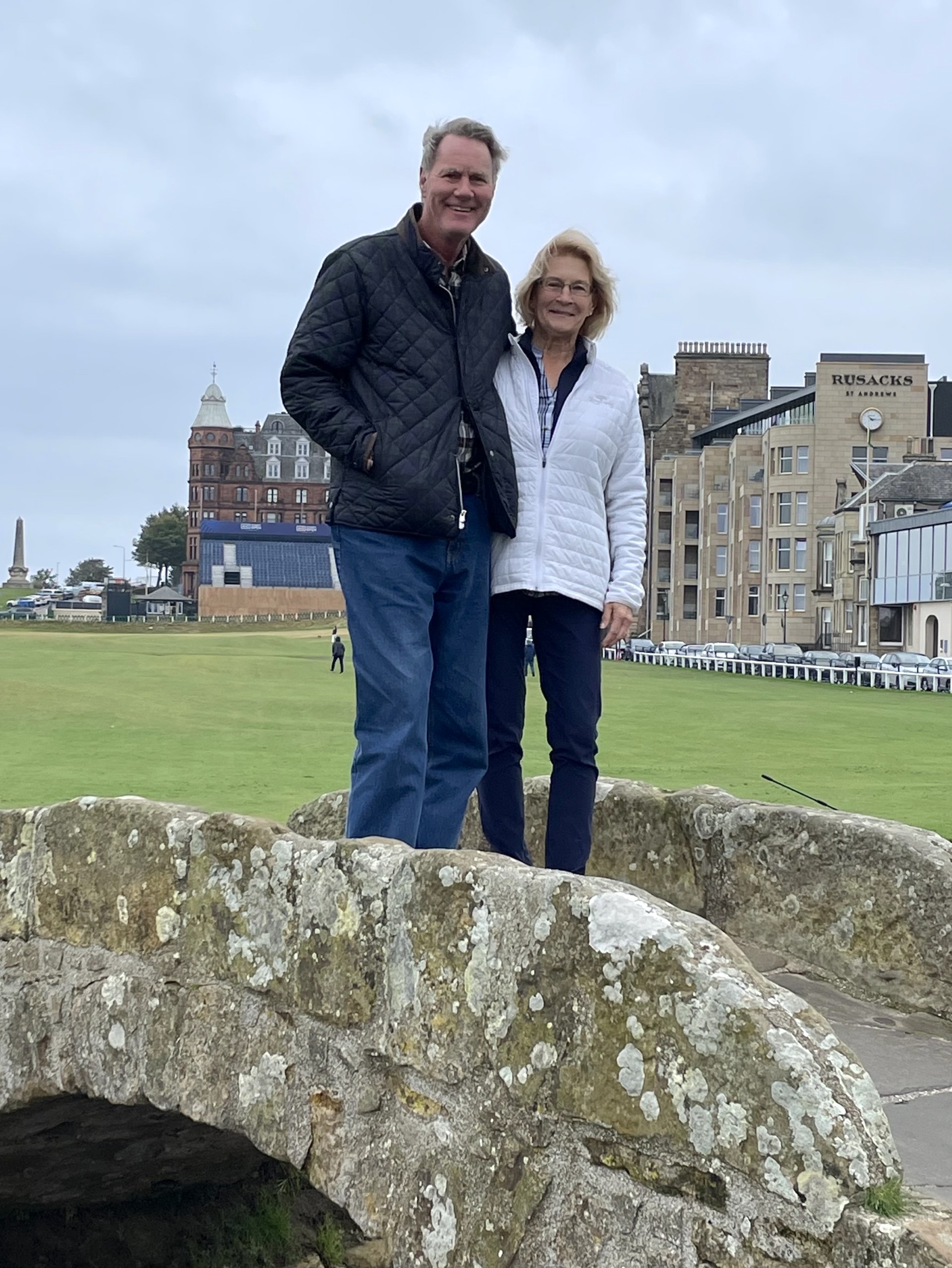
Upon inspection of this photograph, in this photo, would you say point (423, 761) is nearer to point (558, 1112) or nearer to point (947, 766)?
point (558, 1112)

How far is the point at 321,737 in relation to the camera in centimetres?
1672

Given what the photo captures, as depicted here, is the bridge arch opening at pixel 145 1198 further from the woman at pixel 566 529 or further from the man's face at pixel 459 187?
the man's face at pixel 459 187

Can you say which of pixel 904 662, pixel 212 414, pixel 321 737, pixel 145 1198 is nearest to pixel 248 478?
pixel 212 414

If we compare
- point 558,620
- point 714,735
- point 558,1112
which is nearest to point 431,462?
point 558,620

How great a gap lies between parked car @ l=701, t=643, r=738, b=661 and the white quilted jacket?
50.6 m

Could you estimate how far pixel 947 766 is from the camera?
13.0m

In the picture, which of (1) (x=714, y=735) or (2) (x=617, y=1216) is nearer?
(2) (x=617, y=1216)

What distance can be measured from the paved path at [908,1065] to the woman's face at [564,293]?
2.14 meters

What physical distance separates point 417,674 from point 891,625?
226 ft

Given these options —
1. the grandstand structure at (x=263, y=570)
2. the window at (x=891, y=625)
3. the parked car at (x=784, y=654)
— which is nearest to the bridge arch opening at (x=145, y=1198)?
the parked car at (x=784, y=654)

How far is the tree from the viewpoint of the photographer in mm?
174625

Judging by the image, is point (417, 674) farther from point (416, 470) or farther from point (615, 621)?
point (615, 621)

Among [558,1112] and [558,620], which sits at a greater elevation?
[558,620]

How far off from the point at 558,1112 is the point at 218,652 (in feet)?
175
